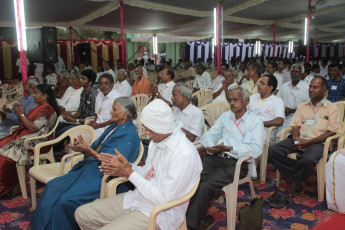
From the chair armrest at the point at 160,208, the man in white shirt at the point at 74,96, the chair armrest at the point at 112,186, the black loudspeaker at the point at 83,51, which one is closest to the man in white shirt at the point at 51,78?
the man in white shirt at the point at 74,96

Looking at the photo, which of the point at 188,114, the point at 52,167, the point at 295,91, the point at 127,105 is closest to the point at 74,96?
the point at 52,167

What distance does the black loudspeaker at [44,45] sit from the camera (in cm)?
723

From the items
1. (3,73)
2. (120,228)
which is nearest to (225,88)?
(120,228)

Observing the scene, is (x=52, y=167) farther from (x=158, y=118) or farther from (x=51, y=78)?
(x=51, y=78)

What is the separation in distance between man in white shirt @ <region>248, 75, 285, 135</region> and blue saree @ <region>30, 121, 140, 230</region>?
1.84m

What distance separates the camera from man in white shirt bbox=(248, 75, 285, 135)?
3.65 m

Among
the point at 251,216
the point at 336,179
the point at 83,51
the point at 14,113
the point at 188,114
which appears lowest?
the point at 251,216

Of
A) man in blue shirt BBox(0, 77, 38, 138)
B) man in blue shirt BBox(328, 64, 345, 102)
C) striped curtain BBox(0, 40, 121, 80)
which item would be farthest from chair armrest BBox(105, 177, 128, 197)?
striped curtain BBox(0, 40, 121, 80)

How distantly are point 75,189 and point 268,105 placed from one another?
8.02 ft

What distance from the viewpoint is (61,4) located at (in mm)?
7707

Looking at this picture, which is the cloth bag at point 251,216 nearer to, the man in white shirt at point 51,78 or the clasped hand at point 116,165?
the clasped hand at point 116,165

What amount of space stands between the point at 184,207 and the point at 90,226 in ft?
2.10

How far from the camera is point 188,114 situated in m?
3.29

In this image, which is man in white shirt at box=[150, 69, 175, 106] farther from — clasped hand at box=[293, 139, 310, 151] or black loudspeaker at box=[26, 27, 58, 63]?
black loudspeaker at box=[26, 27, 58, 63]
